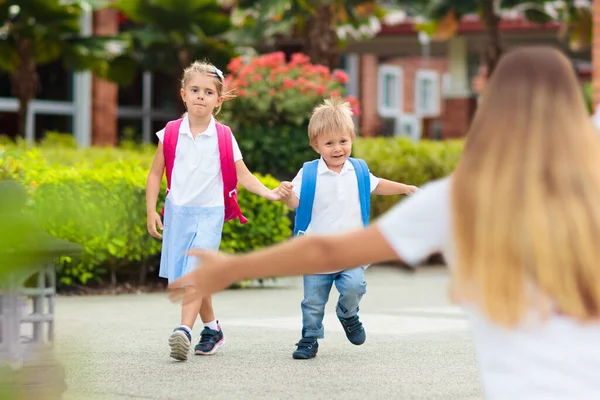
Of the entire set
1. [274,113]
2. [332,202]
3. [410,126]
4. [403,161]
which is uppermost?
[274,113]

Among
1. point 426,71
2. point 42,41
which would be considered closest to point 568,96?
point 42,41

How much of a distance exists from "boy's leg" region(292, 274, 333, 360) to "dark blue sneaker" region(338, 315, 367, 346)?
148 millimetres

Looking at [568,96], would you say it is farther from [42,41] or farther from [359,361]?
[42,41]

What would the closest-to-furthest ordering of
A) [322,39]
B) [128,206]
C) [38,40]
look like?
[128,206] → [322,39] → [38,40]

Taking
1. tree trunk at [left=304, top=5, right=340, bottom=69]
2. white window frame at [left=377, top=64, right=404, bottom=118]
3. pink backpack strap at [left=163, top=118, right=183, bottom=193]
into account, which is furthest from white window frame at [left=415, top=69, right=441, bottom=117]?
pink backpack strap at [left=163, top=118, right=183, bottom=193]

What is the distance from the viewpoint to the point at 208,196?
627 cm

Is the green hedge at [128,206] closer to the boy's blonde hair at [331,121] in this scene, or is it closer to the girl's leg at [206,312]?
the girl's leg at [206,312]

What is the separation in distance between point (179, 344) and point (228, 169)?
973mm

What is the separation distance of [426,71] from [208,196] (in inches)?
1427

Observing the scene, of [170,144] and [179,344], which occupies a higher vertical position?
[170,144]

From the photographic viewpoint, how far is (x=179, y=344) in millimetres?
5953

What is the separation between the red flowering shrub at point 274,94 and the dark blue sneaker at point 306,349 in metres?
6.72

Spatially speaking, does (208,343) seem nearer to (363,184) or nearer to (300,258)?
(363,184)

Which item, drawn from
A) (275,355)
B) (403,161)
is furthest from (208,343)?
(403,161)
